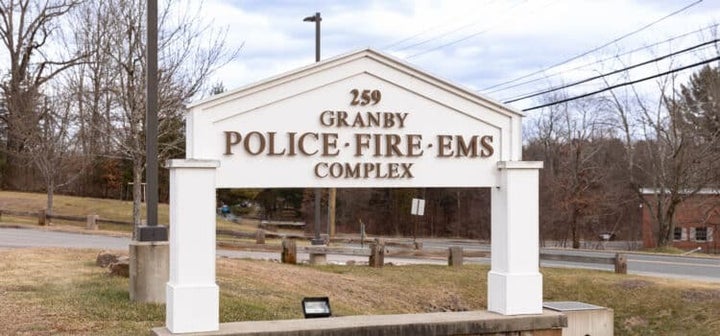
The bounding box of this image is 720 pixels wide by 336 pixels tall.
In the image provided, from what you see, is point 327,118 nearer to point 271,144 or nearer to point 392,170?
point 271,144

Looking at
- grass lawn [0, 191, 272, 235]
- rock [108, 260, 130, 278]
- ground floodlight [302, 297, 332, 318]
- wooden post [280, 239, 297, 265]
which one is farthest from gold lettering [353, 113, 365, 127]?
grass lawn [0, 191, 272, 235]

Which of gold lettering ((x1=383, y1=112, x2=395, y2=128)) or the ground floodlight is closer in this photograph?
gold lettering ((x1=383, y1=112, x2=395, y2=128))

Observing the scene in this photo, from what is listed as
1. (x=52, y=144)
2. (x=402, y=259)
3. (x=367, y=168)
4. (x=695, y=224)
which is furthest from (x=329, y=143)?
(x=695, y=224)

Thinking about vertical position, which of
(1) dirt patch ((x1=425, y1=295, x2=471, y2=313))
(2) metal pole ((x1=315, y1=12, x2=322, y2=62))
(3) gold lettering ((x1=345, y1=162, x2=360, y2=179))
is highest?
(2) metal pole ((x1=315, y1=12, x2=322, y2=62))

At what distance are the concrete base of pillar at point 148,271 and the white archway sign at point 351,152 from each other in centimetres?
296

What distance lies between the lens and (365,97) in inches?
288

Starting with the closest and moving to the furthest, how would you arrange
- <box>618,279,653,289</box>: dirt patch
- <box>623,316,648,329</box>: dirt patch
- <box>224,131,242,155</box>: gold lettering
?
<box>224,131,242,155</box>: gold lettering
<box>623,316,648,329</box>: dirt patch
<box>618,279,653,289</box>: dirt patch

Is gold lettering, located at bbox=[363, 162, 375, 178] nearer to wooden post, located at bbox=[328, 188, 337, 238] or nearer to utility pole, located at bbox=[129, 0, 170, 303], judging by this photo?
utility pole, located at bbox=[129, 0, 170, 303]

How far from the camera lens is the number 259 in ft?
23.9

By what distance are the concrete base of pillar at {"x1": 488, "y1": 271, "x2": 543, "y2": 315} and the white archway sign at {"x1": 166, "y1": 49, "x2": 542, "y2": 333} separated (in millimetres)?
10

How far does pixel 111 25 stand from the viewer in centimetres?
1758

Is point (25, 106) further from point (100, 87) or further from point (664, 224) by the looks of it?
point (664, 224)

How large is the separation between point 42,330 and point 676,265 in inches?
761

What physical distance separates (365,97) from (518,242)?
2.17 metres
